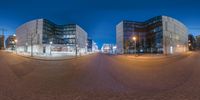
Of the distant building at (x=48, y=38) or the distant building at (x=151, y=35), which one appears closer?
the distant building at (x=151, y=35)

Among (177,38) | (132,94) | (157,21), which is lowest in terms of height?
(132,94)

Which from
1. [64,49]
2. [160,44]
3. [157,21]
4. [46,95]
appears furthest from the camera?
[64,49]

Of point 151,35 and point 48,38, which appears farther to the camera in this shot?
point 48,38

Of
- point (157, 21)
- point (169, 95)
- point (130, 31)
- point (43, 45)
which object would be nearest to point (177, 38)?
point (157, 21)

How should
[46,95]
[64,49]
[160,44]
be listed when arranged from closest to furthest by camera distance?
[46,95] < [160,44] < [64,49]

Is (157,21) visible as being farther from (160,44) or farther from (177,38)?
(177,38)

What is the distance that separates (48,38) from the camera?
10294cm

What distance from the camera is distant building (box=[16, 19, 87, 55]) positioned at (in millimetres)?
92119

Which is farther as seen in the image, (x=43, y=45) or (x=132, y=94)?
(x=43, y=45)

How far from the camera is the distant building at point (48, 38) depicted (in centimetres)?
9212

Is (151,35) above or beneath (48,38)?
above

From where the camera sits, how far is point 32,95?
5.66 m

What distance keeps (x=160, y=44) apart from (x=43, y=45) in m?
63.1

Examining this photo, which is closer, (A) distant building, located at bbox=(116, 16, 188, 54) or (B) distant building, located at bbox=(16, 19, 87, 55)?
(A) distant building, located at bbox=(116, 16, 188, 54)
